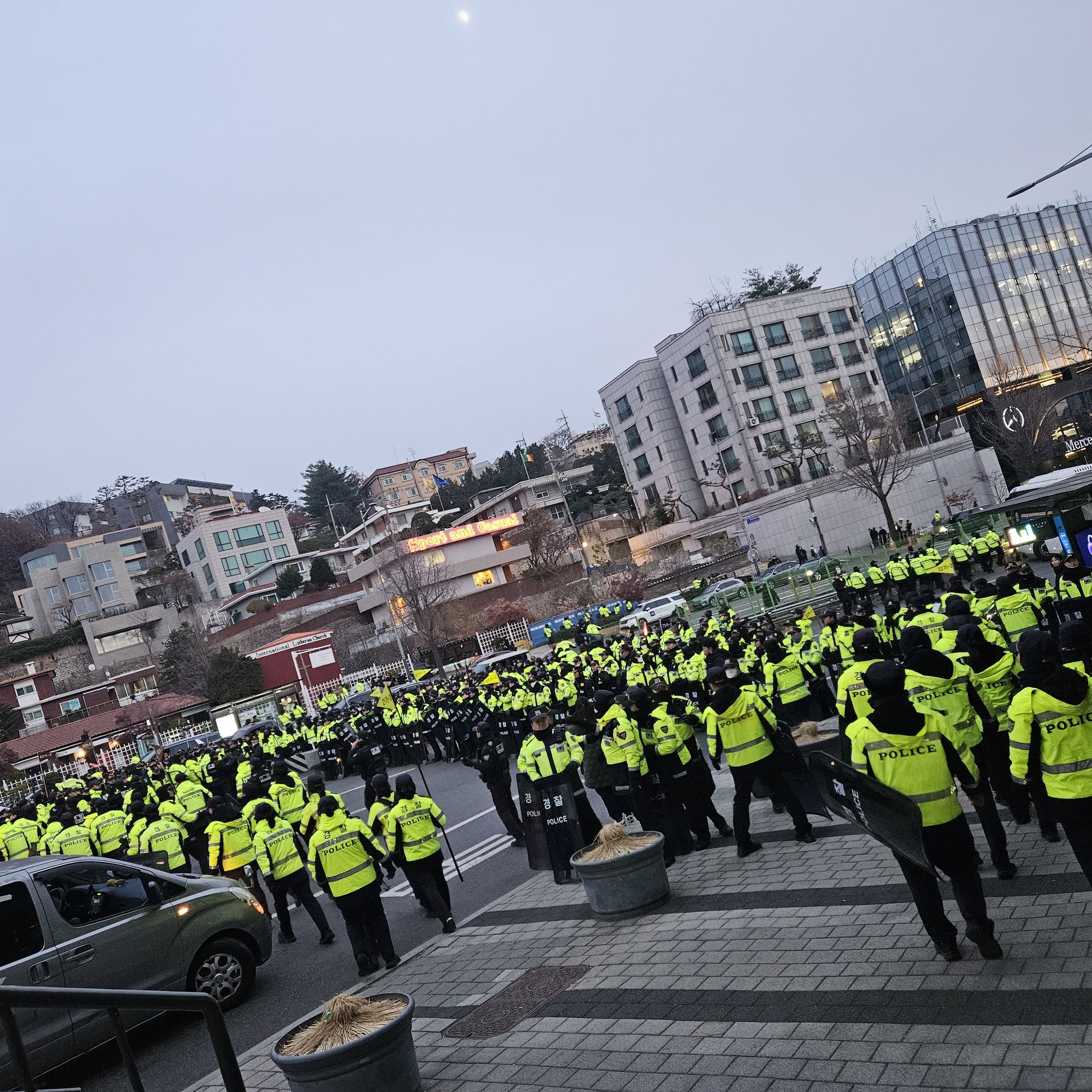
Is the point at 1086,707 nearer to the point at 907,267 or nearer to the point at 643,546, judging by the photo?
the point at 643,546

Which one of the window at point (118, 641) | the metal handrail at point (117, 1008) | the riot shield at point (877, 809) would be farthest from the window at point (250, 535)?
the metal handrail at point (117, 1008)

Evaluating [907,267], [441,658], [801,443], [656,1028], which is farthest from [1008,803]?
[907,267]

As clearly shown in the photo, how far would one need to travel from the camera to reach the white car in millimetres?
36562

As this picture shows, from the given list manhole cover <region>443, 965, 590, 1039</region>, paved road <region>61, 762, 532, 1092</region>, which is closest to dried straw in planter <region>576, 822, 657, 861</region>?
manhole cover <region>443, 965, 590, 1039</region>

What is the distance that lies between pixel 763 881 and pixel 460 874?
169 inches

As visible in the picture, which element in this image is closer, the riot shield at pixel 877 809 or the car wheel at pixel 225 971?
the riot shield at pixel 877 809

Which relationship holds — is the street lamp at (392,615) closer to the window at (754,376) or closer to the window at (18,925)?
the window at (754,376)

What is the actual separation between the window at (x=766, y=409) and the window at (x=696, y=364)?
4.23 meters

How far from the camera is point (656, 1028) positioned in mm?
5883

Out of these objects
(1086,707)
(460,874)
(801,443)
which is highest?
(801,443)

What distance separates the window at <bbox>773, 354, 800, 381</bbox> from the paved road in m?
51.7

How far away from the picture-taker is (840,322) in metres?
63.4

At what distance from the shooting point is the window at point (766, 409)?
197 feet

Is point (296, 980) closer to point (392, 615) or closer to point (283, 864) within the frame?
point (283, 864)
